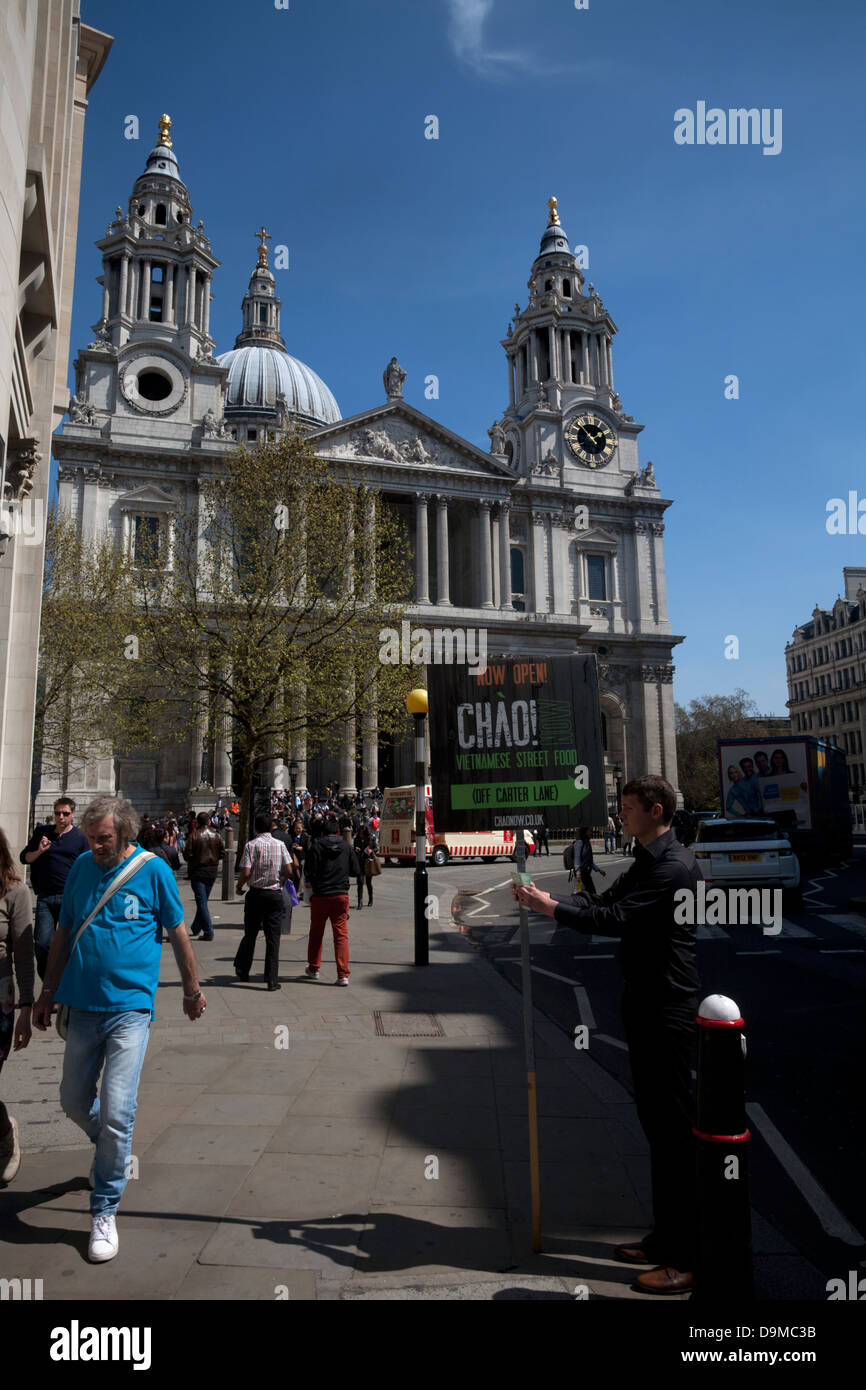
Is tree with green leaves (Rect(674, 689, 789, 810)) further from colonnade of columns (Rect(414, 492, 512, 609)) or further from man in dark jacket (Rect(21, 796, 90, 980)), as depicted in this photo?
man in dark jacket (Rect(21, 796, 90, 980))

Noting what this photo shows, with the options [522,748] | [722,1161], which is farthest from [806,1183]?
[522,748]

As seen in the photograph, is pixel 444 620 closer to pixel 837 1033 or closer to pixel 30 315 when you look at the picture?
pixel 30 315

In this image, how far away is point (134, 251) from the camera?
171ft

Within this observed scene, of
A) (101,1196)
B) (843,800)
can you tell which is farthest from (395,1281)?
(843,800)

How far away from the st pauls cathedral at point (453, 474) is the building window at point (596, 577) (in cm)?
10

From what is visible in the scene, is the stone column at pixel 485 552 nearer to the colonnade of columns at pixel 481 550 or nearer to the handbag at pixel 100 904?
the colonnade of columns at pixel 481 550

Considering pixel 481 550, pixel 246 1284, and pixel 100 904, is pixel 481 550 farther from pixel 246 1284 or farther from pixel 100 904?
pixel 246 1284

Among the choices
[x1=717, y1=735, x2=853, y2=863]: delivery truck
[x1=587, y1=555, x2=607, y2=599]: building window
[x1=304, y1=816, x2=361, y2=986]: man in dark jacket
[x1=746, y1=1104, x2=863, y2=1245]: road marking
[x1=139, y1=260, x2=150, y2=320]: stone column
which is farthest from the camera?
[x1=587, y1=555, x2=607, y2=599]: building window

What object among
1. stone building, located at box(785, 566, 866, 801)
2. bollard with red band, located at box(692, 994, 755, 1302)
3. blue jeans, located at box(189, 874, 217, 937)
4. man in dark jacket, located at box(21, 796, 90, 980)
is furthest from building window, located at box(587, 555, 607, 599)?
bollard with red band, located at box(692, 994, 755, 1302)

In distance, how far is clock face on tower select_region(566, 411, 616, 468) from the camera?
59531 mm

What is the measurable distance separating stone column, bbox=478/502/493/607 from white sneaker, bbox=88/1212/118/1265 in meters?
51.1

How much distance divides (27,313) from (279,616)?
970 centimetres

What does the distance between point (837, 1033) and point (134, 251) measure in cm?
5692

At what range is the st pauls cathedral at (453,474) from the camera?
47.9 metres
